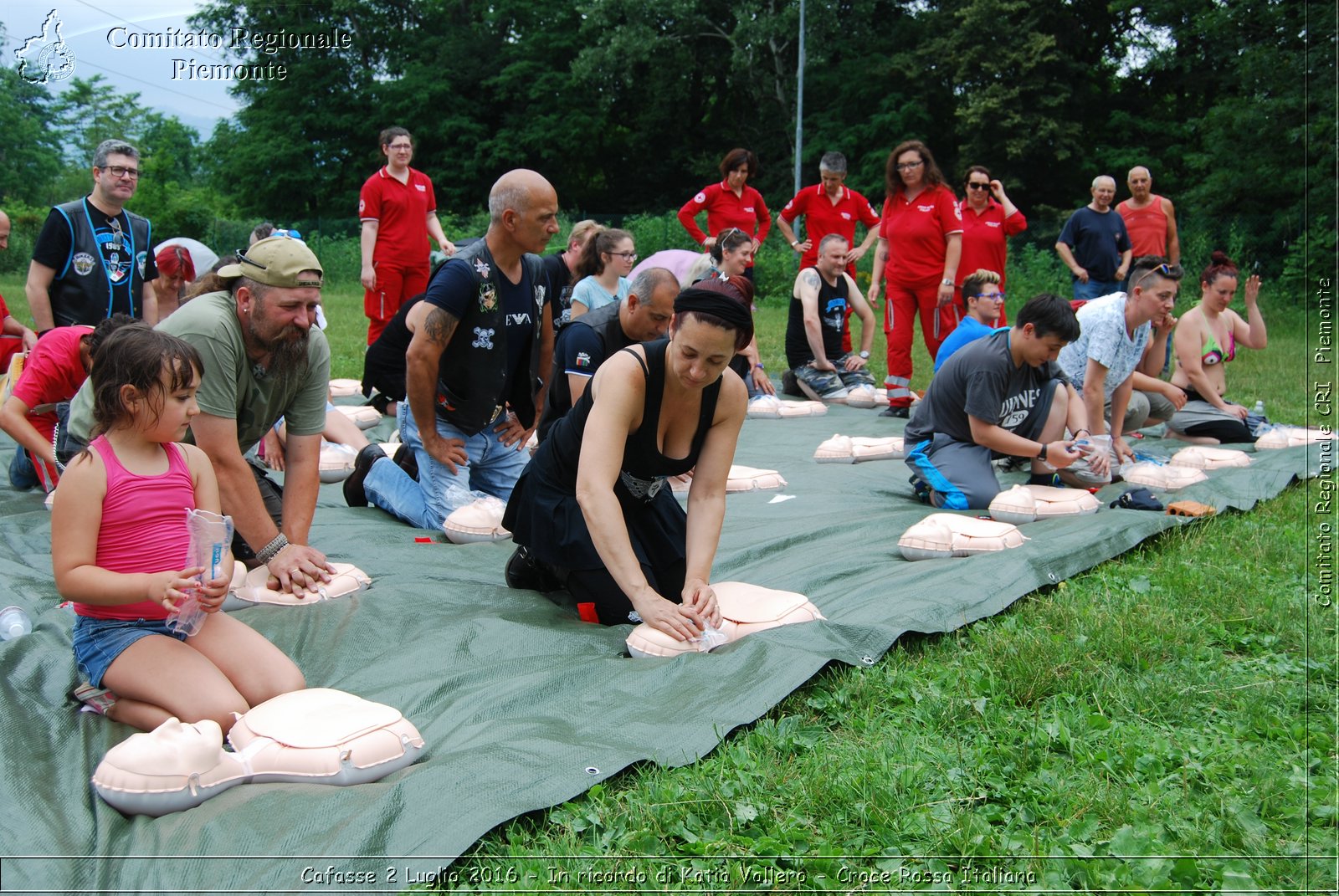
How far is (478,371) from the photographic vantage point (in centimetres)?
520

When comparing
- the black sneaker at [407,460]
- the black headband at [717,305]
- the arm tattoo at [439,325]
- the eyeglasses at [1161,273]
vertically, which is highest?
the eyeglasses at [1161,273]

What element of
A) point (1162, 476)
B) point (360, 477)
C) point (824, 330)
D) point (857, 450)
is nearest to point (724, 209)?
point (824, 330)

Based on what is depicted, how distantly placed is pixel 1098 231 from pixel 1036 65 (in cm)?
1785

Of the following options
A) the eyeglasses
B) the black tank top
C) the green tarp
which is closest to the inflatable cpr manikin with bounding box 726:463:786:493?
the green tarp

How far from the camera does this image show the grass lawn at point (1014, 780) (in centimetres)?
227

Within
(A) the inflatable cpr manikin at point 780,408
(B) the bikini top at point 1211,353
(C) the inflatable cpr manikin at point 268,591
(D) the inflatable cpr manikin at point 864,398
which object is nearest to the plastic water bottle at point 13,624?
(C) the inflatable cpr manikin at point 268,591

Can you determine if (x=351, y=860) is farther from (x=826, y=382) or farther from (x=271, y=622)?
(x=826, y=382)

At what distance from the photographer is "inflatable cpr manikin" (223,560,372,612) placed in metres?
→ 3.81

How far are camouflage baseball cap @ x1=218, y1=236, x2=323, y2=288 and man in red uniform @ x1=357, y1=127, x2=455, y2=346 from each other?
478 centimetres

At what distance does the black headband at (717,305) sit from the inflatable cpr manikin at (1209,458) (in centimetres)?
430

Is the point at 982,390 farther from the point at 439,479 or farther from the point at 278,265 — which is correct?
the point at 278,265

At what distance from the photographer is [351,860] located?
2203 millimetres

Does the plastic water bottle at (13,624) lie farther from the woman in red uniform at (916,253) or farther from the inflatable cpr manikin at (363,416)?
the woman in red uniform at (916,253)

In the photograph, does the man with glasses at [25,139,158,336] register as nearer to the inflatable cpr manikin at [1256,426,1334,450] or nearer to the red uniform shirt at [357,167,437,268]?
the red uniform shirt at [357,167,437,268]
